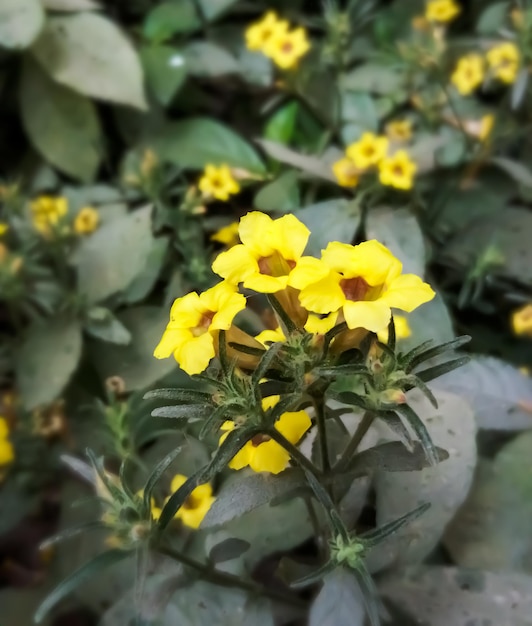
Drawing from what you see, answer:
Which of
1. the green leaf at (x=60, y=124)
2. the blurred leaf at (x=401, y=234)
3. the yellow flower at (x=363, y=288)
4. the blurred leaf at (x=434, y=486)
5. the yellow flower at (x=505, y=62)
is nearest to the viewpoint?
the yellow flower at (x=363, y=288)

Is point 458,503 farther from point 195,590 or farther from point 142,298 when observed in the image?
point 142,298

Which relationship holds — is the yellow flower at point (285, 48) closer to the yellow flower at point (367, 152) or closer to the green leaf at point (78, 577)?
the yellow flower at point (367, 152)

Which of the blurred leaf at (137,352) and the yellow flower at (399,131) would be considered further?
the yellow flower at (399,131)

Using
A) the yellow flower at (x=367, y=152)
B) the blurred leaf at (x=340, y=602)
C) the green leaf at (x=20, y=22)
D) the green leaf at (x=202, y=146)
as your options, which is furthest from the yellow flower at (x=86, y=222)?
the blurred leaf at (x=340, y=602)

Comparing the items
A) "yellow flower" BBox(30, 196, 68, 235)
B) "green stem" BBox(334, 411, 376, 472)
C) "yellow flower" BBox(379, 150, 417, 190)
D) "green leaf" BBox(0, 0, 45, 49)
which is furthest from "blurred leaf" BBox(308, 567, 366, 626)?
"green leaf" BBox(0, 0, 45, 49)

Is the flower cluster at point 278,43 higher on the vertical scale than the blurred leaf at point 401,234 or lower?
higher

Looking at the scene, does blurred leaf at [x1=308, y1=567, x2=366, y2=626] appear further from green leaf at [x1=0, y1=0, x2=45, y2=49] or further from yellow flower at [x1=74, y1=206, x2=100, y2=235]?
green leaf at [x1=0, y1=0, x2=45, y2=49]

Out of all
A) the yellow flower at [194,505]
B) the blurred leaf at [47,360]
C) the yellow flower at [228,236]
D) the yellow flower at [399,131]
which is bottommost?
the blurred leaf at [47,360]
